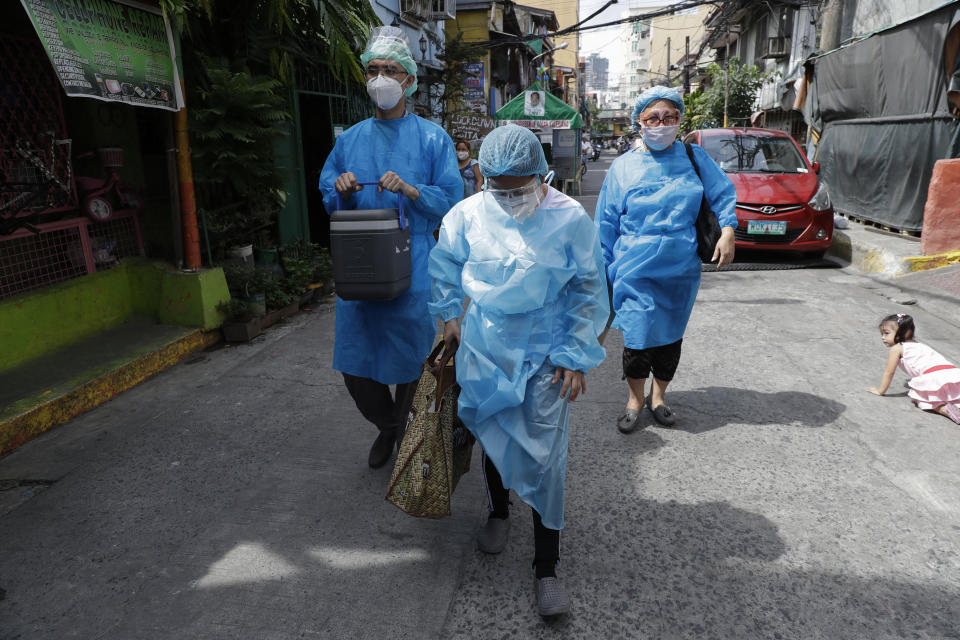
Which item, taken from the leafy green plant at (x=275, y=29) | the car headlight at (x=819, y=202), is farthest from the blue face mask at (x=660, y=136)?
the car headlight at (x=819, y=202)

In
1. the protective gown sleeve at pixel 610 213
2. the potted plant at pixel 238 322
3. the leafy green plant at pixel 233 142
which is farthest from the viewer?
the potted plant at pixel 238 322

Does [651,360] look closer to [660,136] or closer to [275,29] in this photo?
[660,136]

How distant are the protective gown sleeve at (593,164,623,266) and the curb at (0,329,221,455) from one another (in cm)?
341

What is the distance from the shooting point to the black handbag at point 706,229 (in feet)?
11.6

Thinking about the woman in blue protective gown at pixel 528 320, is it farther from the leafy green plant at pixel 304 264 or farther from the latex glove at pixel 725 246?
the leafy green plant at pixel 304 264

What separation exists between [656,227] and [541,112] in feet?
44.6

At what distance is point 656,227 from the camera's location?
359cm

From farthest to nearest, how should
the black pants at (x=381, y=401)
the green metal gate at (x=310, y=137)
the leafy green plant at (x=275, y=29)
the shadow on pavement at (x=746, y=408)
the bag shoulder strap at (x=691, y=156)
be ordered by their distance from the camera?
the green metal gate at (x=310, y=137)
the leafy green plant at (x=275, y=29)
the shadow on pavement at (x=746, y=408)
the bag shoulder strap at (x=691, y=156)
the black pants at (x=381, y=401)

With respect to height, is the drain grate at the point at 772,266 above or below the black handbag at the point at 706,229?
below

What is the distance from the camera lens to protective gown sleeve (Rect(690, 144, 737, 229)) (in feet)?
11.4

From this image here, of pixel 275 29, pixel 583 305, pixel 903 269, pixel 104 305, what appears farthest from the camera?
pixel 903 269

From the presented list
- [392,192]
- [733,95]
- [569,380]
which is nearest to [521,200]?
[569,380]

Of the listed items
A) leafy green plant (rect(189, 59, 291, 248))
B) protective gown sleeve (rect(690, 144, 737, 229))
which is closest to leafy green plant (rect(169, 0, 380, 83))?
leafy green plant (rect(189, 59, 291, 248))

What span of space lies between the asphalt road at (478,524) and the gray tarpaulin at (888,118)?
594cm
